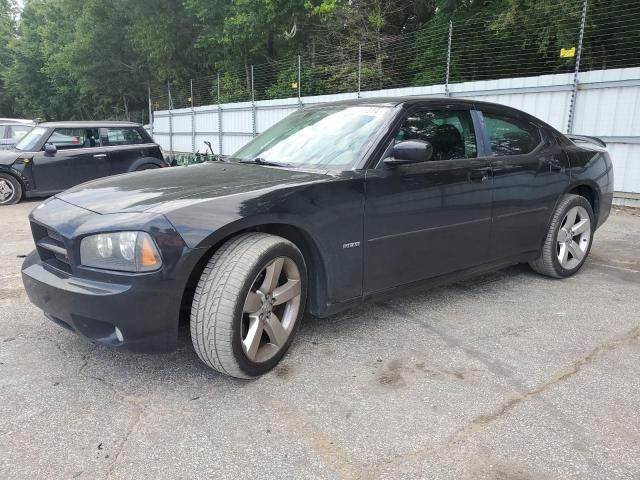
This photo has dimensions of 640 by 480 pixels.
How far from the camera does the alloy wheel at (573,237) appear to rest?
14.5 ft

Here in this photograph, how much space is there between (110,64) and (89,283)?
103 feet

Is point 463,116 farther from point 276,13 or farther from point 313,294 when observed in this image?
point 276,13

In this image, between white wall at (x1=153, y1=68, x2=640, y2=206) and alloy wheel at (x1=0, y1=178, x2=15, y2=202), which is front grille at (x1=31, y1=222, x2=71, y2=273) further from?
white wall at (x1=153, y1=68, x2=640, y2=206)

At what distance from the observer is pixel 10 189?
356 inches

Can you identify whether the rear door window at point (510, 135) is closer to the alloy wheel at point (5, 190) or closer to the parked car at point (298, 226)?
the parked car at point (298, 226)

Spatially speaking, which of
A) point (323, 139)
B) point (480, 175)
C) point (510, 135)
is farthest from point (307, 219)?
point (510, 135)

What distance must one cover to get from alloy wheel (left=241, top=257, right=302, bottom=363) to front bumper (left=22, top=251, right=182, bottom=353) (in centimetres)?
38

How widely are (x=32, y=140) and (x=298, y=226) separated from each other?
8.49 meters

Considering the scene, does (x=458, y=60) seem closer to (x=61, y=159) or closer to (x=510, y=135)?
(x=510, y=135)

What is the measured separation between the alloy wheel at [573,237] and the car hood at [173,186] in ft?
8.62

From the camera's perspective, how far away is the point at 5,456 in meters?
2.04

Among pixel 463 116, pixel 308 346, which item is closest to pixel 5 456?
pixel 308 346

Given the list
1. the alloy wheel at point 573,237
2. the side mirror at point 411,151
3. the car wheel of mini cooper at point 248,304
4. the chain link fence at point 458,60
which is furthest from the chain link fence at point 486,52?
the car wheel of mini cooper at point 248,304

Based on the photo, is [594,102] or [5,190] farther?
[5,190]
